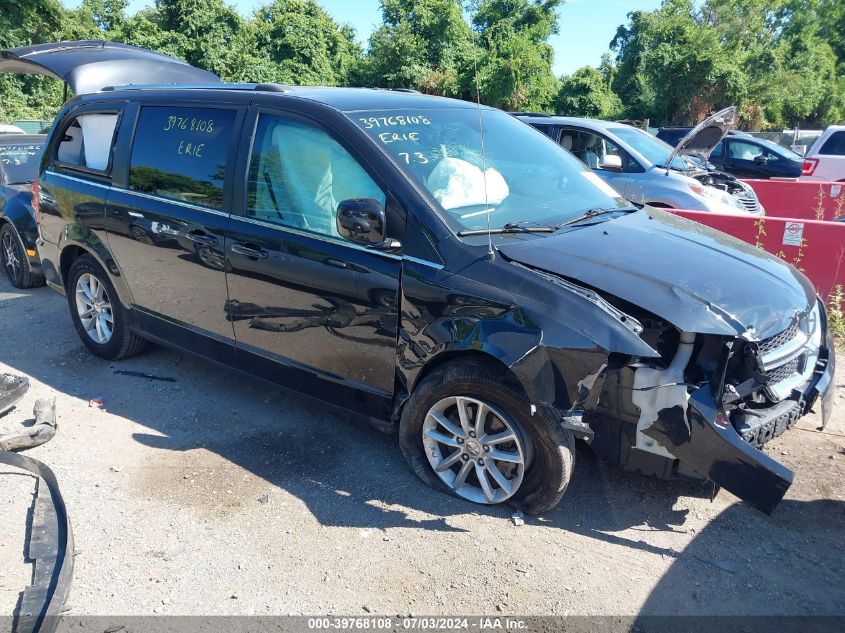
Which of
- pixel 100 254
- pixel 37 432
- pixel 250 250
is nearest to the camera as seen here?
pixel 250 250

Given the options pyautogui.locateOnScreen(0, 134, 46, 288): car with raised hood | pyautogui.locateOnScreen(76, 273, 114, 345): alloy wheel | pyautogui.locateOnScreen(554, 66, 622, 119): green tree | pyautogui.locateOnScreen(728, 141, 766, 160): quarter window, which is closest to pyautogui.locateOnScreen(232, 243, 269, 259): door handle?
pyautogui.locateOnScreen(76, 273, 114, 345): alloy wheel

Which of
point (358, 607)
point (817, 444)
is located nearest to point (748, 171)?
point (817, 444)

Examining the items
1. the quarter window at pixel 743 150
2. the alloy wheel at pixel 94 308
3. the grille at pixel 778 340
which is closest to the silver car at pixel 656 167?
the grille at pixel 778 340

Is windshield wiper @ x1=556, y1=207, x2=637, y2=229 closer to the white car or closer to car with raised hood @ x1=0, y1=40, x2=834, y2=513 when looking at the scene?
car with raised hood @ x1=0, y1=40, x2=834, y2=513

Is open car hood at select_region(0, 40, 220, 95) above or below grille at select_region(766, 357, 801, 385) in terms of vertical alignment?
above

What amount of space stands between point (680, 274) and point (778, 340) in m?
0.55

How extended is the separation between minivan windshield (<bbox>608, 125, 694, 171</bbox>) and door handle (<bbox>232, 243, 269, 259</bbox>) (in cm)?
680

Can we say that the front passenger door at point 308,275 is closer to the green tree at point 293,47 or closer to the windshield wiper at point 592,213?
the windshield wiper at point 592,213

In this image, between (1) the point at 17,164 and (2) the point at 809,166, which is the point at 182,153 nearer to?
(1) the point at 17,164

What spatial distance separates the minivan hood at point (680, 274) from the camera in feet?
10.1

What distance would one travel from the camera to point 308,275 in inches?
146

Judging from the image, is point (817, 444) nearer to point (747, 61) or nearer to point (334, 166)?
point (334, 166)

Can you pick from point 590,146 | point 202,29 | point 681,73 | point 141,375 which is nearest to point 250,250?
point 141,375

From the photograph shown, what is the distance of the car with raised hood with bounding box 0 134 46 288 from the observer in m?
7.11
